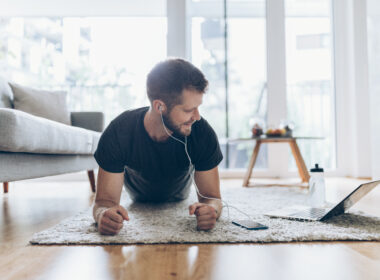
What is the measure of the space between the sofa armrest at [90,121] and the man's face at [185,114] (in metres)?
1.46

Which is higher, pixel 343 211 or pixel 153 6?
pixel 153 6

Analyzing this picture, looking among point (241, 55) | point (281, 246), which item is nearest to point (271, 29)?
point (241, 55)

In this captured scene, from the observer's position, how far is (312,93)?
11.8 feet

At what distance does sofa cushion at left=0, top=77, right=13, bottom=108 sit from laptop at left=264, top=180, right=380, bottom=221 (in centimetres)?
179

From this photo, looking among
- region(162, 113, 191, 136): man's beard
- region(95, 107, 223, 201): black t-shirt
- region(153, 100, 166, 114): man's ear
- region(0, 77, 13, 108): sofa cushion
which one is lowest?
region(95, 107, 223, 201): black t-shirt

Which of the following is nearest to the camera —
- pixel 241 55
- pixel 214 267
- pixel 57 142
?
pixel 214 267

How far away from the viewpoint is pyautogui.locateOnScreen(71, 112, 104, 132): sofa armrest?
8.04ft

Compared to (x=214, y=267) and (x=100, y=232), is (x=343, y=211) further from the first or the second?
(x=100, y=232)

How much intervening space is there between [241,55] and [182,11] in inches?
31.0

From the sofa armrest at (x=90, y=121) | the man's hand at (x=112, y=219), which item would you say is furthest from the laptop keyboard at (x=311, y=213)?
the sofa armrest at (x=90, y=121)

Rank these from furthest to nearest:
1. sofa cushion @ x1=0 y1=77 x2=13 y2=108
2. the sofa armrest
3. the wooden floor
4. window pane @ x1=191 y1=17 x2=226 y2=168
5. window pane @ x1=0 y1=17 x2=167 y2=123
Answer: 1. window pane @ x1=0 y1=17 x2=167 y2=123
2. window pane @ x1=191 y1=17 x2=226 y2=168
3. the sofa armrest
4. sofa cushion @ x1=0 y1=77 x2=13 y2=108
5. the wooden floor

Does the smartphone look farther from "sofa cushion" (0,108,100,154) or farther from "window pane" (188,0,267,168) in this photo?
"window pane" (188,0,267,168)

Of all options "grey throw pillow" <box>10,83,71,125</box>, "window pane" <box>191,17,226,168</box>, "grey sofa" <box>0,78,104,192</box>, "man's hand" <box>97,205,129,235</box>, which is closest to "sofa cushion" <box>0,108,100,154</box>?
"grey sofa" <box>0,78,104,192</box>

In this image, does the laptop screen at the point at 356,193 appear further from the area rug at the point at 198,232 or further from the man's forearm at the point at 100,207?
the man's forearm at the point at 100,207
